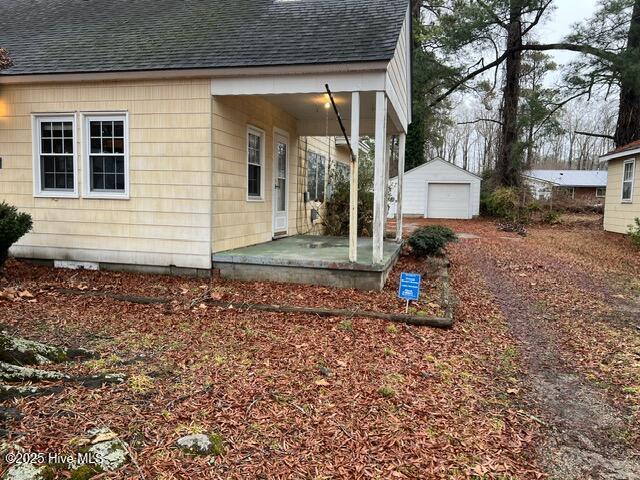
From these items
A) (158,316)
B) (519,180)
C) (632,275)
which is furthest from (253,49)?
(519,180)

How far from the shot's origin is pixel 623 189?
16.1 metres

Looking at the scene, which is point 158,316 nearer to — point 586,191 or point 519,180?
point 519,180

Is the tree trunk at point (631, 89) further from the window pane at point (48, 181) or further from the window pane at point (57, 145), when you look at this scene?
the window pane at point (48, 181)

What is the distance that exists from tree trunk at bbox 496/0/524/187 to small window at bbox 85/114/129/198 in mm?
20270

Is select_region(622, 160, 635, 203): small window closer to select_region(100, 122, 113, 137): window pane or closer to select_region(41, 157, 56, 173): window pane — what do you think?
select_region(100, 122, 113, 137): window pane

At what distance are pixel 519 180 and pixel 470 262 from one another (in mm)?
15723

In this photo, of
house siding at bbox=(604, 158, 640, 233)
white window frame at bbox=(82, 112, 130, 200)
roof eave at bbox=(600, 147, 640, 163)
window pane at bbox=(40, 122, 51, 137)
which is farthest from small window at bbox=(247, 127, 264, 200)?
house siding at bbox=(604, 158, 640, 233)

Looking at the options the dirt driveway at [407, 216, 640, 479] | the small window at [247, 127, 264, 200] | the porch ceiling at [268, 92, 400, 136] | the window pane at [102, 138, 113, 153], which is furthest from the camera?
the small window at [247, 127, 264, 200]

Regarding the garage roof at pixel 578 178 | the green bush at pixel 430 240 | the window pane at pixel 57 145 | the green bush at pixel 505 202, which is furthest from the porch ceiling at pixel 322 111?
the garage roof at pixel 578 178

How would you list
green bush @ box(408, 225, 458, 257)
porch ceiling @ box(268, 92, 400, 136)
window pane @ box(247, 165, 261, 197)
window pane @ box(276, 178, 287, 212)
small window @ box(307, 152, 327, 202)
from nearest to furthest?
porch ceiling @ box(268, 92, 400, 136) → window pane @ box(247, 165, 261, 197) → green bush @ box(408, 225, 458, 257) → window pane @ box(276, 178, 287, 212) → small window @ box(307, 152, 327, 202)

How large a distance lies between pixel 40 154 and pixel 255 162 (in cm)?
374

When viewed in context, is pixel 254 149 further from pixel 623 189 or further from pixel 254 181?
pixel 623 189

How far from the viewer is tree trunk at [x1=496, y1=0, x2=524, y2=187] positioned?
2306cm

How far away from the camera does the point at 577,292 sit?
7543 millimetres
